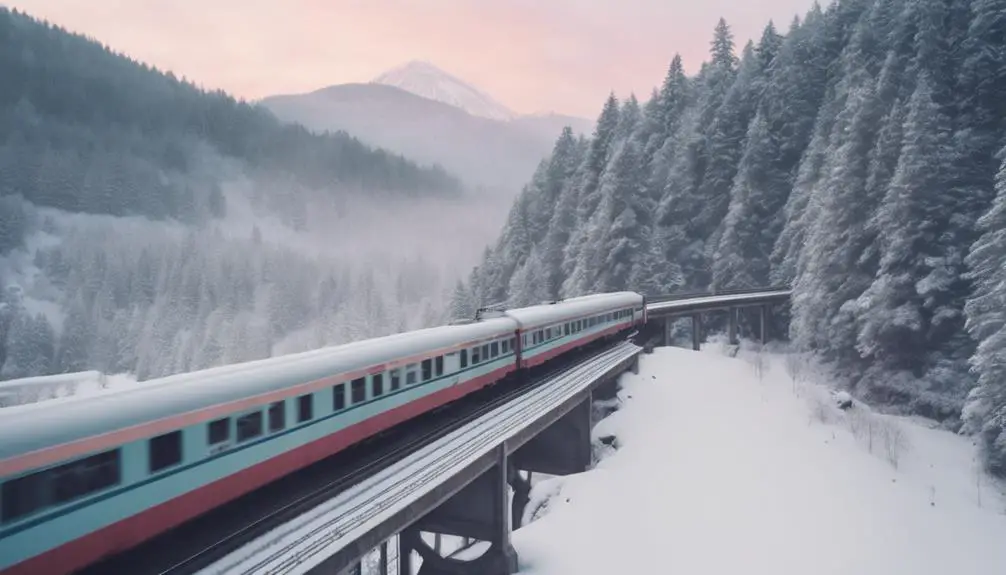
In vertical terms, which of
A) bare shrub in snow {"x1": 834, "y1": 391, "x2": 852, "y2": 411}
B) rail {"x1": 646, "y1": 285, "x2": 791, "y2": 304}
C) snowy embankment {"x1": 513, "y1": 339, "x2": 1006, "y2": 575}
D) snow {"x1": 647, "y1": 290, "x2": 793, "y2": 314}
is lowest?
snowy embankment {"x1": 513, "y1": 339, "x2": 1006, "y2": 575}

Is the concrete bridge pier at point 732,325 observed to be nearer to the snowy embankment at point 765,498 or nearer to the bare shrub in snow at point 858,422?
the bare shrub in snow at point 858,422

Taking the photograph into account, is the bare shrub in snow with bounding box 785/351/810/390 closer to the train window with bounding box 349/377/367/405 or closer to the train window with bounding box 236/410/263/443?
the train window with bounding box 349/377/367/405

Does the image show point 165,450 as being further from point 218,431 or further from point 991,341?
point 991,341

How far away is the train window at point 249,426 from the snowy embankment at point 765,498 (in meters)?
9.21

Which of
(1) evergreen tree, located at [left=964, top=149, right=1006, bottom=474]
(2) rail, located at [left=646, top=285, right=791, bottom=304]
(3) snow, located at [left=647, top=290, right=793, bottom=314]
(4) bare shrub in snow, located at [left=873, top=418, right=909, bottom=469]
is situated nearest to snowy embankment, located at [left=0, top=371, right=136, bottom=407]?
(4) bare shrub in snow, located at [left=873, top=418, right=909, bottom=469]

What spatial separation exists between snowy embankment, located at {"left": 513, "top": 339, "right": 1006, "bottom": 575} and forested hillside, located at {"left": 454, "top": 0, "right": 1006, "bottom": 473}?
11.6ft

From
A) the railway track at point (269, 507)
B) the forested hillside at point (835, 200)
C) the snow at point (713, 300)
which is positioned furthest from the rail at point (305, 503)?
the snow at point (713, 300)

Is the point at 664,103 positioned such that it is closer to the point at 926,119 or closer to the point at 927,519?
the point at 926,119

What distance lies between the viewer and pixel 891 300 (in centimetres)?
3362

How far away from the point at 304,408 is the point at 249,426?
5.07 feet

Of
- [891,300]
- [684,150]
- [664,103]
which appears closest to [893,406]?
[891,300]

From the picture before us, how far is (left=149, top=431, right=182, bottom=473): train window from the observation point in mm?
9781

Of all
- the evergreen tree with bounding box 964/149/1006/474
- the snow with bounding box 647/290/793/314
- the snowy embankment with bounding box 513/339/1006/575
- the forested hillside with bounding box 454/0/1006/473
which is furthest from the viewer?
the snow with bounding box 647/290/793/314

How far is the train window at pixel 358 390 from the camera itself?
14.7 meters
